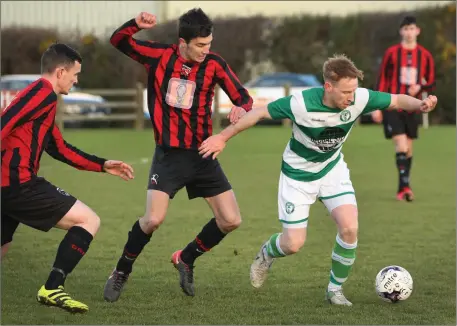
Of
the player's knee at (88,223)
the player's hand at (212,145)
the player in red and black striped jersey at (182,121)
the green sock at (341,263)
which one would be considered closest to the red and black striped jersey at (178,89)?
the player in red and black striped jersey at (182,121)

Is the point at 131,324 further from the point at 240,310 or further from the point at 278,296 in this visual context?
the point at 278,296

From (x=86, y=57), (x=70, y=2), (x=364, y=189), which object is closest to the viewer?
(x=364, y=189)

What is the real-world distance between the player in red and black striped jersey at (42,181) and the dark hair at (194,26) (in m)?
0.82

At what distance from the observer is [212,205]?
7.39m

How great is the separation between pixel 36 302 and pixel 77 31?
92.2 feet

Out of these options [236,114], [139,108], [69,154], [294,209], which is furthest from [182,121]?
[139,108]

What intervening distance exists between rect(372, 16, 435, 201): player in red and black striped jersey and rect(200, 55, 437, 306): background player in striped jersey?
230 inches

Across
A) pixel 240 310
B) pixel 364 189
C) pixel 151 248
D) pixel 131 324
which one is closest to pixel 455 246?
pixel 151 248

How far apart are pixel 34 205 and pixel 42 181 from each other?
171 mm

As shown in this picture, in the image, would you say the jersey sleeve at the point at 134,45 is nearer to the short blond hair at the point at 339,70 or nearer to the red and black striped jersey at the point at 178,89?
the red and black striped jersey at the point at 178,89

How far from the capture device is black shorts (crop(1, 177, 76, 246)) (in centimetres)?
636

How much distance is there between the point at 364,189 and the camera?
14.2 meters

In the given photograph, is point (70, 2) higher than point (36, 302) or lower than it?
higher

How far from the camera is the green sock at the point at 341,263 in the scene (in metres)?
6.91
